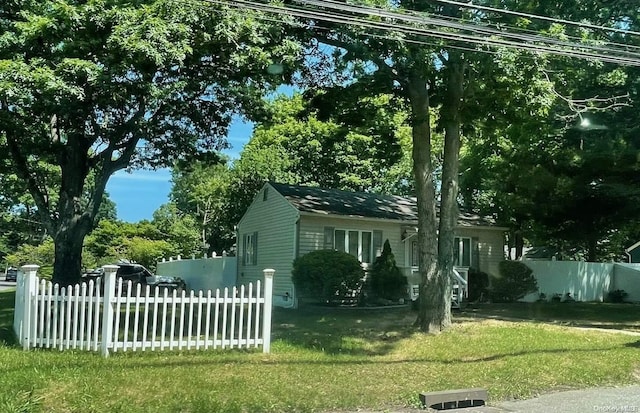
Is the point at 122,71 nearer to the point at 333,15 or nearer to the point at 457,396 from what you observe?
the point at 333,15

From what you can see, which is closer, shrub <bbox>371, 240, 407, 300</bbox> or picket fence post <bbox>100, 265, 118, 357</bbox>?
picket fence post <bbox>100, 265, 118, 357</bbox>

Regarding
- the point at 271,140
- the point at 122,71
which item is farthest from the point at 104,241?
the point at 122,71

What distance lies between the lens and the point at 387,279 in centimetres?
2175

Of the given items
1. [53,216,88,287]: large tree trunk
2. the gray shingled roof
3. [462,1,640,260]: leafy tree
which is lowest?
[53,216,88,287]: large tree trunk

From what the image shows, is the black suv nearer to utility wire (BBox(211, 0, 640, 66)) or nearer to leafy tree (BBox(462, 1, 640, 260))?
leafy tree (BBox(462, 1, 640, 260))

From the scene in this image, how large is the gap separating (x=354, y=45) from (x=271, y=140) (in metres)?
25.3

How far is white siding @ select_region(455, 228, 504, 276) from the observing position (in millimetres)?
25406

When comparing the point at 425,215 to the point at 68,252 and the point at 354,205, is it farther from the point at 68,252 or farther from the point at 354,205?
the point at 354,205

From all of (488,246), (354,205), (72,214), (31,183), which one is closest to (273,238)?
(354,205)

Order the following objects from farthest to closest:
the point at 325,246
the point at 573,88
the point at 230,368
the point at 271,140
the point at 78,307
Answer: the point at 271,140 → the point at 325,246 → the point at 573,88 → the point at 78,307 → the point at 230,368

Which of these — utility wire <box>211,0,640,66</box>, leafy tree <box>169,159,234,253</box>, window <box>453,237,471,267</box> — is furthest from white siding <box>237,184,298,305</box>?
leafy tree <box>169,159,234,253</box>

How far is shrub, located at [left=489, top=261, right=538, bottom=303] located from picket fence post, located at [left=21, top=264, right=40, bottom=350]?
1778cm

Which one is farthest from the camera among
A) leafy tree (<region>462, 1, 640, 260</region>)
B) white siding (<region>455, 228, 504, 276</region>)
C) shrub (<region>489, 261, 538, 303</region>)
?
white siding (<region>455, 228, 504, 276</region>)

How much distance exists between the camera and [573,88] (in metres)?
17.1
